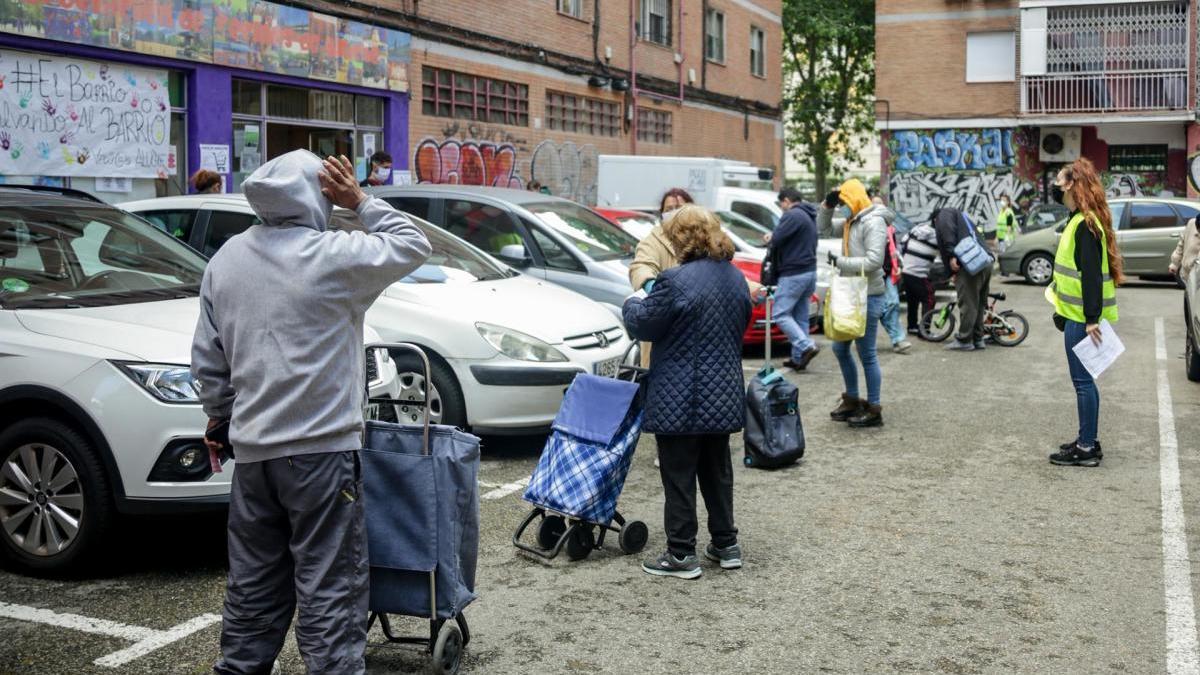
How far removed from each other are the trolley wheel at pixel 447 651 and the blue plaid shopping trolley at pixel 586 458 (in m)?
1.39

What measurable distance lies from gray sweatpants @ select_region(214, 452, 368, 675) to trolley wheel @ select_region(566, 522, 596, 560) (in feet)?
6.74

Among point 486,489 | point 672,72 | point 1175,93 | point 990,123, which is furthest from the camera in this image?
point 990,123

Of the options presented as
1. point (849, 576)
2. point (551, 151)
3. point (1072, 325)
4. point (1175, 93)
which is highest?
point (1175, 93)

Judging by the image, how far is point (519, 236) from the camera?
10.7 m

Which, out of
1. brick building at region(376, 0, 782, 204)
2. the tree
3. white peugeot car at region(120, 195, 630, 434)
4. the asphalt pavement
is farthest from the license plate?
the tree

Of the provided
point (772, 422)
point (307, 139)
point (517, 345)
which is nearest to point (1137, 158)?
point (307, 139)

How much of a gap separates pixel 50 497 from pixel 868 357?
5733 mm

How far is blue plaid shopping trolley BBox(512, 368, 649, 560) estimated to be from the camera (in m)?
5.79

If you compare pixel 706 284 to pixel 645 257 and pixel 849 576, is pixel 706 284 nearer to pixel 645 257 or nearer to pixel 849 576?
pixel 849 576

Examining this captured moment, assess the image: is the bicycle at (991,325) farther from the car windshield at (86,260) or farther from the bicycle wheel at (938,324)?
the car windshield at (86,260)

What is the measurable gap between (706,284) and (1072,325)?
329cm

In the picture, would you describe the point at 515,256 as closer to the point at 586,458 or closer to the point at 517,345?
the point at 517,345

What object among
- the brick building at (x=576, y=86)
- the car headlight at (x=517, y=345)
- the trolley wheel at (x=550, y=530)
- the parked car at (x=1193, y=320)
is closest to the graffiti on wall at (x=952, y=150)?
the brick building at (x=576, y=86)

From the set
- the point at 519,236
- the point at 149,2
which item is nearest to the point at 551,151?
the point at 149,2
